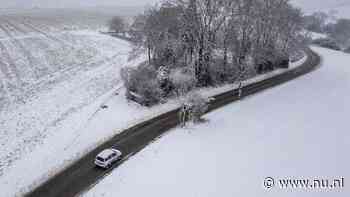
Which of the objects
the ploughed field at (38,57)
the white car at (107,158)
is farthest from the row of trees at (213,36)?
the ploughed field at (38,57)

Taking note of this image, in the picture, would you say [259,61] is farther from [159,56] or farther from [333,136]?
[333,136]

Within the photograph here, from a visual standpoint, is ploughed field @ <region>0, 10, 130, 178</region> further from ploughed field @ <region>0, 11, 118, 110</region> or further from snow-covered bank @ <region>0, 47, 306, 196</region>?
snow-covered bank @ <region>0, 47, 306, 196</region>

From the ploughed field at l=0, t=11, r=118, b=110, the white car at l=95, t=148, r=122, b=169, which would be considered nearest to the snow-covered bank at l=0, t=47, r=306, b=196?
the white car at l=95, t=148, r=122, b=169

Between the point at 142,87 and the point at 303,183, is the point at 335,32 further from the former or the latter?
the point at 303,183

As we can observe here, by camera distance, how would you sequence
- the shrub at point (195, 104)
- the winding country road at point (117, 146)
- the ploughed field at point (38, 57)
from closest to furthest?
the winding country road at point (117, 146) < the shrub at point (195, 104) < the ploughed field at point (38, 57)

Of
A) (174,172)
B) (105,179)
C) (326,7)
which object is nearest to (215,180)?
(174,172)

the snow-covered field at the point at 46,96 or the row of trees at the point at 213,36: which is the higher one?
the row of trees at the point at 213,36

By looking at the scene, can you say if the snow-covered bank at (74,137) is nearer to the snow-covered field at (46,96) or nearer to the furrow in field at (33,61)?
the snow-covered field at (46,96)
